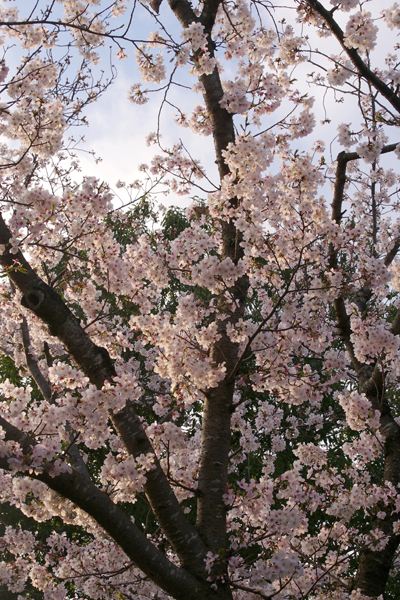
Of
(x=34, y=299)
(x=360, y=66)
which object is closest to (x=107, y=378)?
(x=34, y=299)

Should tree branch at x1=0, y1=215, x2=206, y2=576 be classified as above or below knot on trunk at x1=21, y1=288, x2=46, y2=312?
below

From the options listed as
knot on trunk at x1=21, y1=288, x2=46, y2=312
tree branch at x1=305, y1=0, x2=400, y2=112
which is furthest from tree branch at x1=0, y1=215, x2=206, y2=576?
tree branch at x1=305, y1=0, x2=400, y2=112

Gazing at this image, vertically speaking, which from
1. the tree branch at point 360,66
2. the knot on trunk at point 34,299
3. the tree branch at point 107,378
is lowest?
the tree branch at point 107,378

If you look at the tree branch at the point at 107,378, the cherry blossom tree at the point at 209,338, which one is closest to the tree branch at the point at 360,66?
the cherry blossom tree at the point at 209,338

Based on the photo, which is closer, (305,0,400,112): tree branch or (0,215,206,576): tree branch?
(0,215,206,576): tree branch

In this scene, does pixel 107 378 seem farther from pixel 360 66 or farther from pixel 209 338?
pixel 360 66

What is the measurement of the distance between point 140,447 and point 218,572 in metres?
0.88

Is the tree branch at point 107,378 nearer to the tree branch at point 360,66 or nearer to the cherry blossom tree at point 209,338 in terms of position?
the cherry blossom tree at point 209,338

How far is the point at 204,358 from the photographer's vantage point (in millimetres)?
3578

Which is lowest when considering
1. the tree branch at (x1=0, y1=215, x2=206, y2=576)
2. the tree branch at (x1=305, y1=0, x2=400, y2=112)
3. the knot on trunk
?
the tree branch at (x1=0, y1=215, x2=206, y2=576)

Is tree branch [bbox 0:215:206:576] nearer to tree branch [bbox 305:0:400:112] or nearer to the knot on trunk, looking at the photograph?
the knot on trunk

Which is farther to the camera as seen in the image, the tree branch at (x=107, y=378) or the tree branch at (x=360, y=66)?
the tree branch at (x=360, y=66)

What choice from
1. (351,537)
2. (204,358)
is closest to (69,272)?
(204,358)

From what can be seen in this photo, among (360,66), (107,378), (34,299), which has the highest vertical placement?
(360,66)
